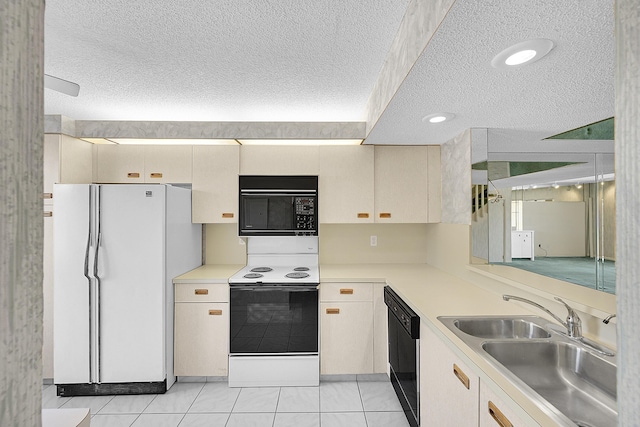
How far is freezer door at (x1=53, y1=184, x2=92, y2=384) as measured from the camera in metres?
2.67

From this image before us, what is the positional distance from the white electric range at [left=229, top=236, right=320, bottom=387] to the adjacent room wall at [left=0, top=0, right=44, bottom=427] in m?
2.62

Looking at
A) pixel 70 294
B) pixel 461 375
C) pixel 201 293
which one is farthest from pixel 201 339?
pixel 461 375

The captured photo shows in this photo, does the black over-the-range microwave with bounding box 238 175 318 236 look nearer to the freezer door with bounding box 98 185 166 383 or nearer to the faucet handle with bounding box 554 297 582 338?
the freezer door with bounding box 98 185 166 383

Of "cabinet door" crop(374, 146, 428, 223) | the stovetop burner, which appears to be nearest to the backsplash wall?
"cabinet door" crop(374, 146, 428, 223)

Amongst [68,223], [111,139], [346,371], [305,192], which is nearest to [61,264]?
[68,223]

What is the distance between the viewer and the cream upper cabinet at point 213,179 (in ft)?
10.5

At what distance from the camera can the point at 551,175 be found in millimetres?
2203

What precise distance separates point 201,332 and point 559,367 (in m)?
2.48

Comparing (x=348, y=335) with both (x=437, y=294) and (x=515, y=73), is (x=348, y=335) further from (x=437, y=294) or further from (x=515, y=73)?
(x=515, y=73)

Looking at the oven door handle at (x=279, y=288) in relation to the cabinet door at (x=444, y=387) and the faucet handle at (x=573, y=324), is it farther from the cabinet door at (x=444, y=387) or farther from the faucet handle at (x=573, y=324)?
the faucet handle at (x=573, y=324)

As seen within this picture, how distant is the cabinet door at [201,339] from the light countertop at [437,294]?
0.83 ft

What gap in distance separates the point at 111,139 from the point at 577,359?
12.0ft

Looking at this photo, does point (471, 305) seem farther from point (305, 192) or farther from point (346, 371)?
point (305, 192)

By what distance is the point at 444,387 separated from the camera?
1632 mm
